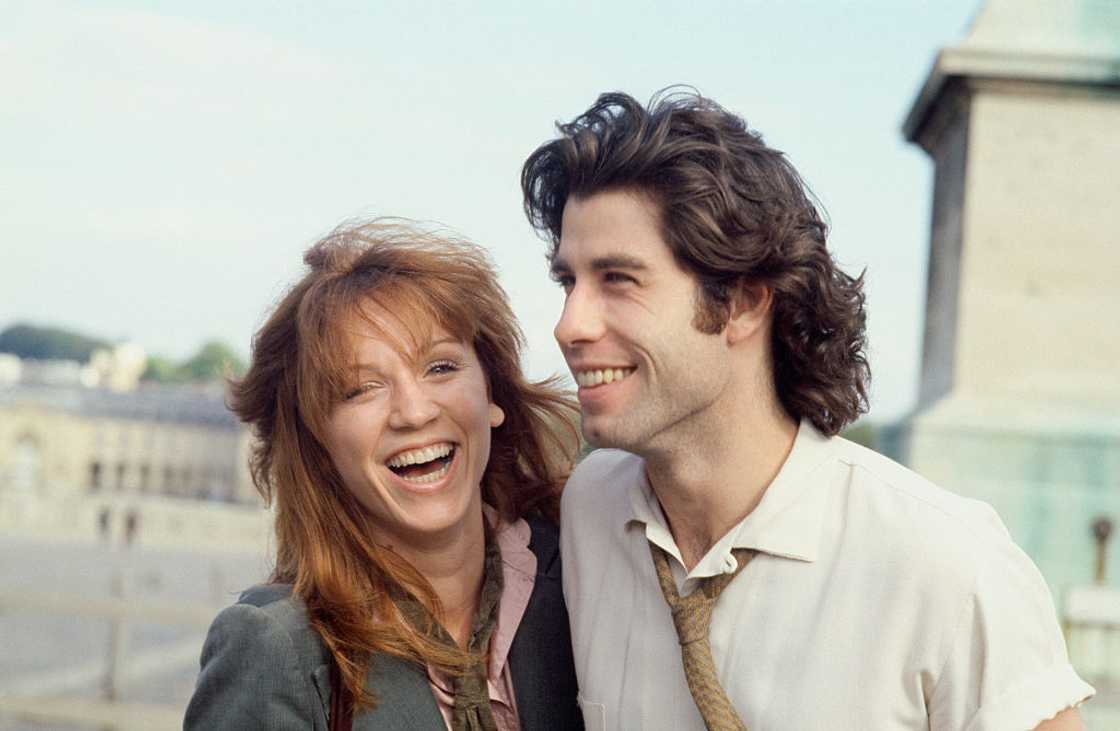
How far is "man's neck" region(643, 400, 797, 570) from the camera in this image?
104 inches

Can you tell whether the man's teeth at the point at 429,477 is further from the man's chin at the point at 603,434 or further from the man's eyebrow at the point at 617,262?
the man's eyebrow at the point at 617,262

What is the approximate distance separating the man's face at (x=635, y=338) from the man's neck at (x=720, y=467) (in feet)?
0.08

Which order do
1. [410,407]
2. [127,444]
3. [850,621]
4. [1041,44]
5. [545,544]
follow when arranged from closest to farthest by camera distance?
[850,621] → [410,407] → [545,544] → [1041,44] → [127,444]

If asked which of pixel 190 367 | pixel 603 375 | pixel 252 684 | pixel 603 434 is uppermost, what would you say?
pixel 603 375

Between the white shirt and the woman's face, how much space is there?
0.41 m

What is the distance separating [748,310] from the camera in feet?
8.83

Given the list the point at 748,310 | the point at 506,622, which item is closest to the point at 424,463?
the point at 506,622

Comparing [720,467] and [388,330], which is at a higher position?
[388,330]

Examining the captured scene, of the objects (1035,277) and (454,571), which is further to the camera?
(1035,277)

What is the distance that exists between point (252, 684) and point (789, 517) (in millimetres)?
1018

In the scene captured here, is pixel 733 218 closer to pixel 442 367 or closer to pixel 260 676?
pixel 442 367

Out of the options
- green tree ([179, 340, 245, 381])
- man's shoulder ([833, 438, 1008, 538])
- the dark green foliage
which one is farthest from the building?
man's shoulder ([833, 438, 1008, 538])

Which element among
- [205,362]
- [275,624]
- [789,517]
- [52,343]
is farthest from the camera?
[52,343]

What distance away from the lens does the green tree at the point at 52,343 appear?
138625 millimetres
